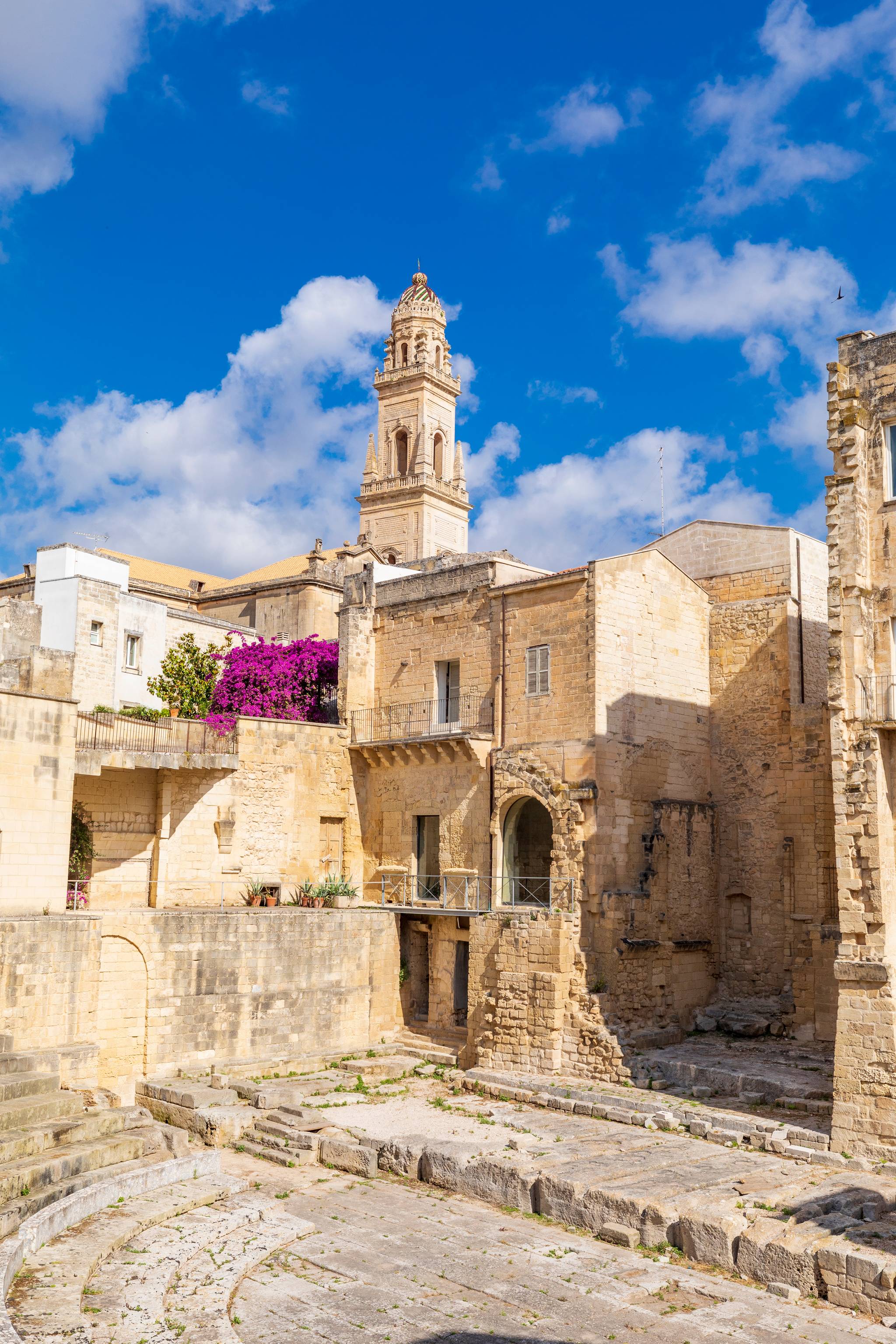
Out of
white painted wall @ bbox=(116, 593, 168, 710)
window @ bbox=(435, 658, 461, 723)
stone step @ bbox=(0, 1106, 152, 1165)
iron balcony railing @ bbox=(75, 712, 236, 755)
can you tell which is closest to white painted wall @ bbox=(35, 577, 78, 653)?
white painted wall @ bbox=(116, 593, 168, 710)

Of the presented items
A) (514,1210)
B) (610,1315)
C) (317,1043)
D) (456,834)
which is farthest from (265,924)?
(610,1315)

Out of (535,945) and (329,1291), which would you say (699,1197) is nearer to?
(329,1291)

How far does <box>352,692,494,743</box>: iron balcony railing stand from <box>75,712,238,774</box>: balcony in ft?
11.0

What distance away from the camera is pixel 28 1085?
51.9 feet

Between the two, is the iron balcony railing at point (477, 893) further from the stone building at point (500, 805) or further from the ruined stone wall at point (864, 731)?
the ruined stone wall at point (864, 731)

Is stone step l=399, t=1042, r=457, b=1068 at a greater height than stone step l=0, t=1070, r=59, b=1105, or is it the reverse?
stone step l=0, t=1070, r=59, b=1105

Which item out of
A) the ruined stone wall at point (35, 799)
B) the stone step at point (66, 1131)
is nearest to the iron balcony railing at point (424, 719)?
the ruined stone wall at point (35, 799)

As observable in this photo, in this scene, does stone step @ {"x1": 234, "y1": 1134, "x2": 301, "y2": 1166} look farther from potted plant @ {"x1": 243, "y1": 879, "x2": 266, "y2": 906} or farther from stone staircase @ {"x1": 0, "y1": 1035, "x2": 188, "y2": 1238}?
potted plant @ {"x1": 243, "y1": 879, "x2": 266, "y2": 906}

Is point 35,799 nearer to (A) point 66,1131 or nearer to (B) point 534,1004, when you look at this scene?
(A) point 66,1131

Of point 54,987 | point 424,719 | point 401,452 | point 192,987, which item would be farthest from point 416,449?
point 54,987

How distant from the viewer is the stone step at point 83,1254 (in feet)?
34.1

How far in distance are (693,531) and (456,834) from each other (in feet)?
27.8

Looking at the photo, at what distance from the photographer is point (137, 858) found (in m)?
24.6

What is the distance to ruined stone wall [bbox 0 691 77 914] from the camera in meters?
19.1
